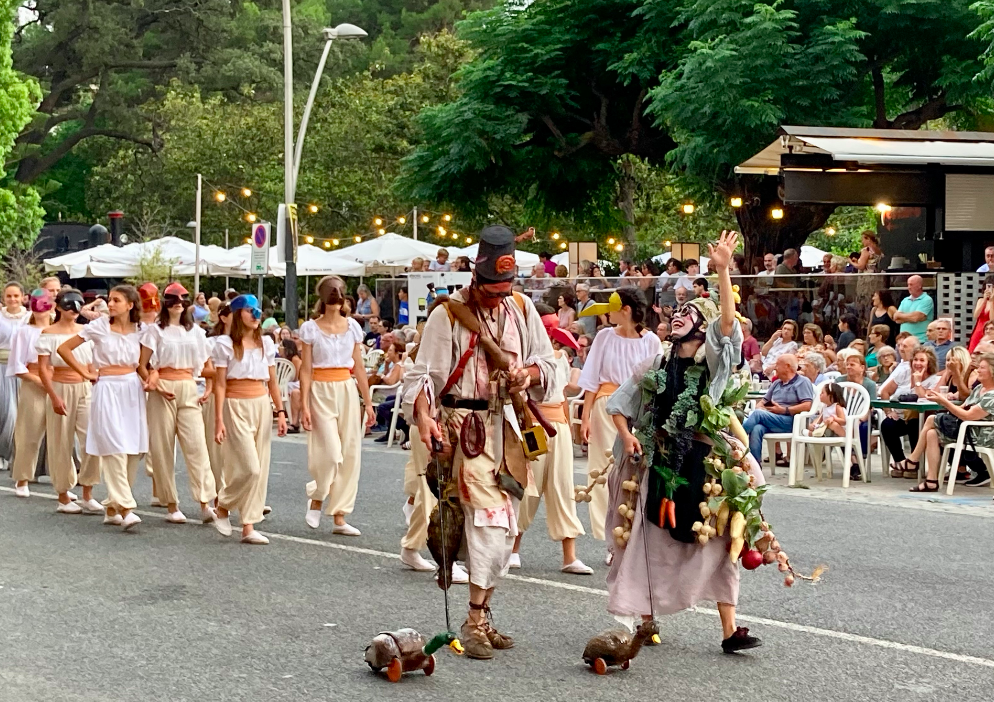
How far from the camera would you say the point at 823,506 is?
13391 mm

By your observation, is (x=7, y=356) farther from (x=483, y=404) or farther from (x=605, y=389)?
(x=483, y=404)

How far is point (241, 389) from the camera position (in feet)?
38.0

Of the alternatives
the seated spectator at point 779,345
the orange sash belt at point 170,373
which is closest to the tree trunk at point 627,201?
the seated spectator at point 779,345

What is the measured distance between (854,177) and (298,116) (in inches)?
1442

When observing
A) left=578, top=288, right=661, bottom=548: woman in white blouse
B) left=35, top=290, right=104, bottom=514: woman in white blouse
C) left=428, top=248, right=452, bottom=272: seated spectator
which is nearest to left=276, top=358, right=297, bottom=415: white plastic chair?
left=428, top=248, right=452, bottom=272: seated spectator

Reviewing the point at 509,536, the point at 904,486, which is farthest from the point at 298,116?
the point at 509,536

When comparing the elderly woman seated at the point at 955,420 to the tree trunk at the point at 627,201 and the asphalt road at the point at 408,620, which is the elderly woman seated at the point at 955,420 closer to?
the asphalt road at the point at 408,620

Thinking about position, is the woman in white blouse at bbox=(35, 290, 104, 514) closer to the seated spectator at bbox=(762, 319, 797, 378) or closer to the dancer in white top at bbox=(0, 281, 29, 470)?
the dancer in white top at bbox=(0, 281, 29, 470)

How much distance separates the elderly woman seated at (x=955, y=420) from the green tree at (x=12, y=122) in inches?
1365

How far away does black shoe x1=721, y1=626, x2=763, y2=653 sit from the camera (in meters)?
7.29

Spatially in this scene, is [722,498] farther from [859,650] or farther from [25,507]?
[25,507]

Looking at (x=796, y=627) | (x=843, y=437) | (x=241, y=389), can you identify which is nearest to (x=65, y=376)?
(x=241, y=389)

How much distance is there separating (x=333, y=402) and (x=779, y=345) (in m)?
9.21

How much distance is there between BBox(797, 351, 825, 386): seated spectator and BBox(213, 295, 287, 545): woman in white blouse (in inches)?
279
